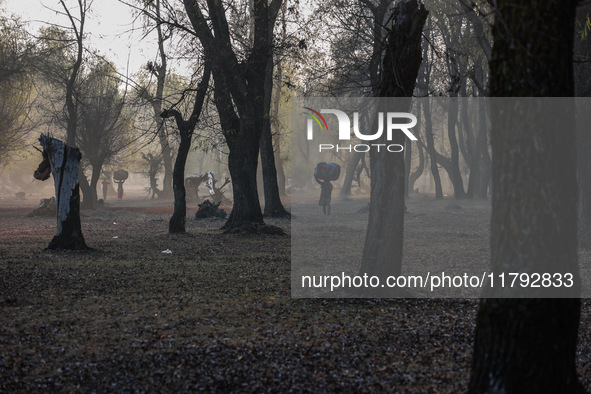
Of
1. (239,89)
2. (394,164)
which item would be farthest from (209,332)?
(239,89)

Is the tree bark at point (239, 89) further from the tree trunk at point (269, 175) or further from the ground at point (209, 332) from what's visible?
the tree trunk at point (269, 175)

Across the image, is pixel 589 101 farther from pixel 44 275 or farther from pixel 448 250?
pixel 44 275

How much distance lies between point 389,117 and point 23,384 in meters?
5.67

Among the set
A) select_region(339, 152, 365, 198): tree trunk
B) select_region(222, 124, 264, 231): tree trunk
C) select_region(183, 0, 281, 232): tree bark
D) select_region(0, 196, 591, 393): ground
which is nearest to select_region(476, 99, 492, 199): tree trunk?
select_region(339, 152, 365, 198): tree trunk

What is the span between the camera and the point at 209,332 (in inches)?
Answer: 280

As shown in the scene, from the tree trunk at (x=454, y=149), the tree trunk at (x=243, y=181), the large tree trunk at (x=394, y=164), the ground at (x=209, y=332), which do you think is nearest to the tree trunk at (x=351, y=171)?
the tree trunk at (x=454, y=149)

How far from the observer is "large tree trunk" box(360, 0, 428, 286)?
8.48m

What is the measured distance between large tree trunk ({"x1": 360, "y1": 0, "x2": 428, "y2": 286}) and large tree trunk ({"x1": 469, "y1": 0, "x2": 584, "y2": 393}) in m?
3.96

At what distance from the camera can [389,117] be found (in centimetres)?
874

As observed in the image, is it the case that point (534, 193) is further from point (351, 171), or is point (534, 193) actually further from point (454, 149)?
point (351, 171)

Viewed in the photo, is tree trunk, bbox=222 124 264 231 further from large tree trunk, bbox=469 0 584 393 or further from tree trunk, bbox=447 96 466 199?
tree trunk, bbox=447 96 466 199

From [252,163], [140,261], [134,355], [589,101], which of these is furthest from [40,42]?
[134,355]

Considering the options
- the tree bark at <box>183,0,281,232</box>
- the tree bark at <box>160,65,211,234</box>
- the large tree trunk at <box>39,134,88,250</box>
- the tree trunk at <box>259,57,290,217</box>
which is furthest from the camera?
the tree trunk at <box>259,57,290,217</box>

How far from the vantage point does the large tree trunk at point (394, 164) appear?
27.8 feet
